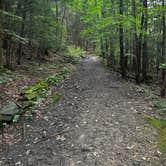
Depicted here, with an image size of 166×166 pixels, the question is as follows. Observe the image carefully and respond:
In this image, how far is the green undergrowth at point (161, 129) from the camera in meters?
5.85

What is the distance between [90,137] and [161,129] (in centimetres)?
218

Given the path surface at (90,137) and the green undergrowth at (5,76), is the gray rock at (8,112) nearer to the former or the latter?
the path surface at (90,137)

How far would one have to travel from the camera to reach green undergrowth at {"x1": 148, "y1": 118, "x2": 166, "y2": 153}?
230 inches

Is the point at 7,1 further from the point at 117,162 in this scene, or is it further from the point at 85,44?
the point at 85,44

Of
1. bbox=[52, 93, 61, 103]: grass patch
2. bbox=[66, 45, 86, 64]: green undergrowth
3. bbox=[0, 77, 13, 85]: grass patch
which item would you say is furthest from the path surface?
bbox=[66, 45, 86, 64]: green undergrowth

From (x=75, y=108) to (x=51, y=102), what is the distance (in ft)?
4.49

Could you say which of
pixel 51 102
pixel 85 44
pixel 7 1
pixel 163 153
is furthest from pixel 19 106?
pixel 85 44

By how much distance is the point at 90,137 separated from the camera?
20.3 feet

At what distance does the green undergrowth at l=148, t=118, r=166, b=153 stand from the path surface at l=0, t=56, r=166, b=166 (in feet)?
0.56

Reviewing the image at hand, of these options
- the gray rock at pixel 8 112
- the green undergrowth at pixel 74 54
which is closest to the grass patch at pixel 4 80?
the gray rock at pixel 8 112

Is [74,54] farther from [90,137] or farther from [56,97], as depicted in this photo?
[90,137]

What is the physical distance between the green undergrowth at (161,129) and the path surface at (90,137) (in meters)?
0.17

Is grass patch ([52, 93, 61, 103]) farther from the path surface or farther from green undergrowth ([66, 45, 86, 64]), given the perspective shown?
green undergrowth ([66, 45, 86, 64])

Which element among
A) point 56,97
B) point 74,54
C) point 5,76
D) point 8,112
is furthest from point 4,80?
point 74,54
